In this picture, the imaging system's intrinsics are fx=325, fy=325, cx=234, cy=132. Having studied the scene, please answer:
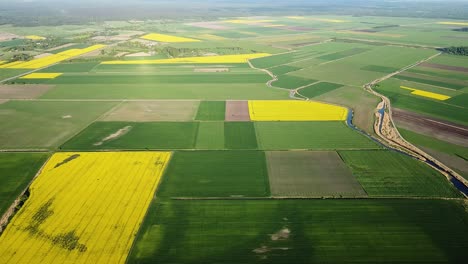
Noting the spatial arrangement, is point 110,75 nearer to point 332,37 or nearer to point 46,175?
point 46,175

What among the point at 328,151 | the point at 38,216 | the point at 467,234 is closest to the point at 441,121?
the point at 328,151

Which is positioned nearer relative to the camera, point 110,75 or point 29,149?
point 29,149

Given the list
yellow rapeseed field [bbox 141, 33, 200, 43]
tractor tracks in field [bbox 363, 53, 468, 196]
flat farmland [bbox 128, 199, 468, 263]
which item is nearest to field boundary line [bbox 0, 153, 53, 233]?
flat farmland [bbox 128, 199, 468, 263]

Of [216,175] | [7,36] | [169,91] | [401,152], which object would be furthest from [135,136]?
[7,36]

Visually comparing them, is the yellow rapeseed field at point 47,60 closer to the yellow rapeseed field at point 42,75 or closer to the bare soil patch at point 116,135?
the yellow rapeseed field at point 42,75

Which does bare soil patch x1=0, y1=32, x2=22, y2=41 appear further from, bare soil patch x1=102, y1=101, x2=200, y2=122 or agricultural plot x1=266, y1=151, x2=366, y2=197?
agricultural plot x1=266, y1=151, x2=366, y2=197
